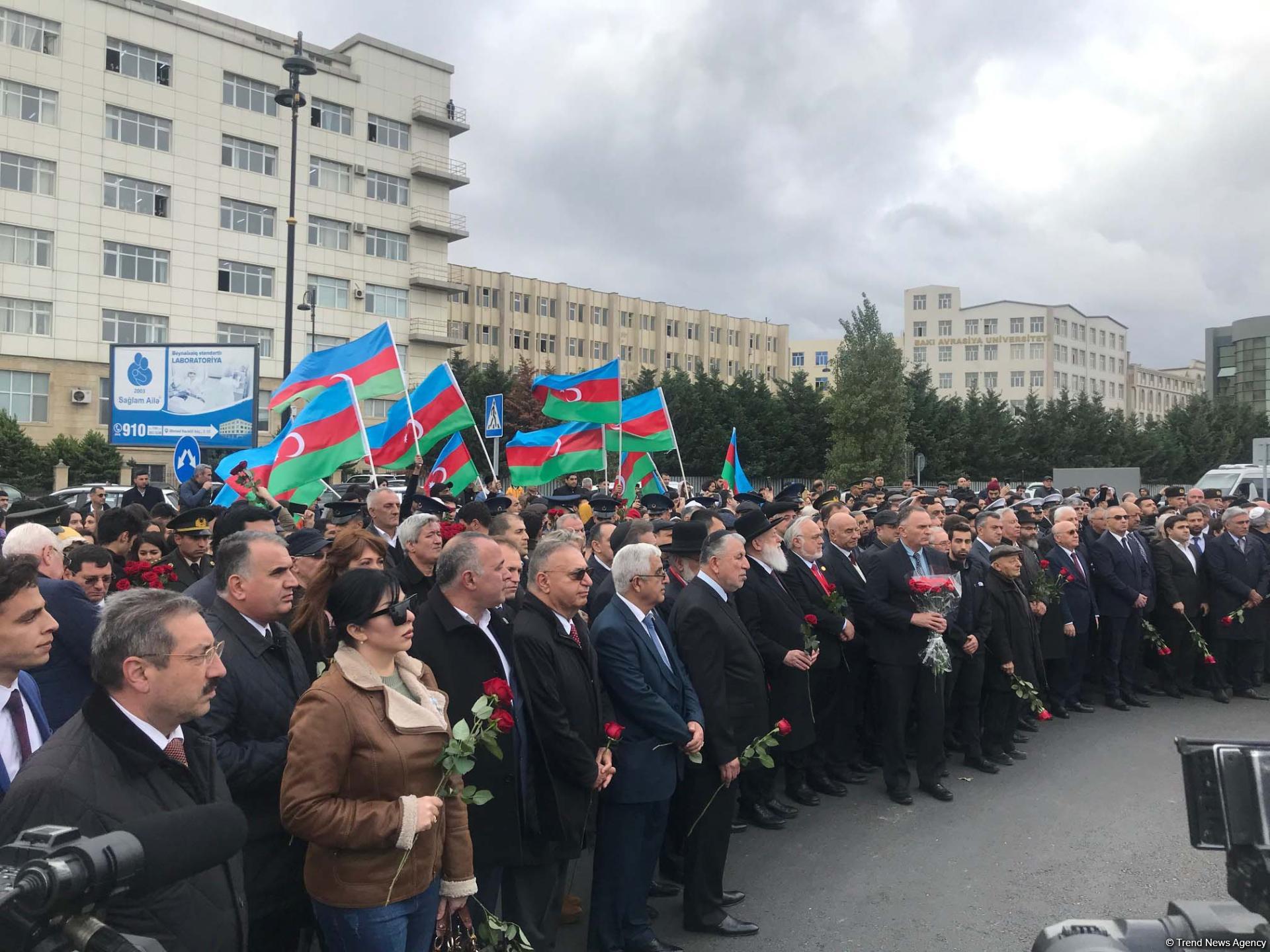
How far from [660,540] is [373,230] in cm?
4854

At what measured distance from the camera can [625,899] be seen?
16.7 ft

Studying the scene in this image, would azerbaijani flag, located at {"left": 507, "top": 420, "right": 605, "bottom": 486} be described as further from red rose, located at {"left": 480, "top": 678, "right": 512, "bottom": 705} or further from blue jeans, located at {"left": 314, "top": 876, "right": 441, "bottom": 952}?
blue jeans, located at {"left": 314, "top": 876, "right": 441, "bottom": 952}

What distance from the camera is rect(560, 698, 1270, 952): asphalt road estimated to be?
214 inches

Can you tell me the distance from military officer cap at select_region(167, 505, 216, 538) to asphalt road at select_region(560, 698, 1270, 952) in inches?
145

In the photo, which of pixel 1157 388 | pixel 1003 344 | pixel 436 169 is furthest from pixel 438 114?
pixel 1157 388

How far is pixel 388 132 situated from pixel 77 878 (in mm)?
55984

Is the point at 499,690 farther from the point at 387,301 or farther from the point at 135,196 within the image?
the point at 387,301

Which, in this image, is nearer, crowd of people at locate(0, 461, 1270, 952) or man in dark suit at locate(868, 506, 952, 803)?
crowd of people at locate(0, 461, 1270, 952)

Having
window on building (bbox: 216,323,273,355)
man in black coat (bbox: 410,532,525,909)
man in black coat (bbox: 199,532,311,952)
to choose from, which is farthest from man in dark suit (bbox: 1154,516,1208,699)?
window on building (bbox: 216,323,273,355)

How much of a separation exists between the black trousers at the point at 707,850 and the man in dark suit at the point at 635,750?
0.28 metres

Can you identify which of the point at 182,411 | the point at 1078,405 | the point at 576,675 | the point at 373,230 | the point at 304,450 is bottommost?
the point at 576,675

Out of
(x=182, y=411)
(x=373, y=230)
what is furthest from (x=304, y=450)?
(x=373, y=230)

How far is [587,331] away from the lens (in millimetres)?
83250

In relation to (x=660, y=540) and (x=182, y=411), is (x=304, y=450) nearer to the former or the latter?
(x=660, y=540)
